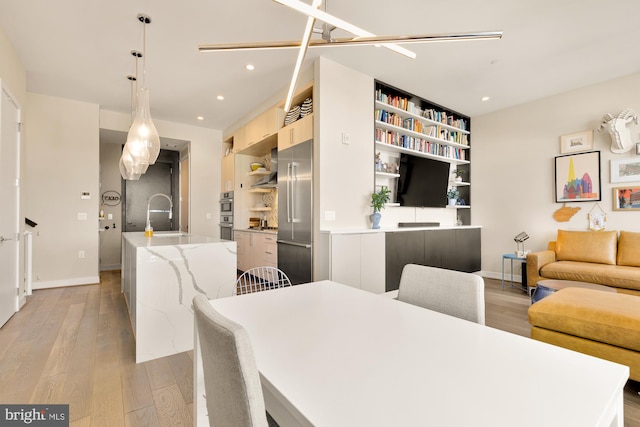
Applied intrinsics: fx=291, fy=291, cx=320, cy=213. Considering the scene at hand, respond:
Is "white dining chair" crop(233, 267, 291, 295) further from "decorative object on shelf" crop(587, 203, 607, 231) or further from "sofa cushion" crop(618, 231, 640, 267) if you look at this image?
"decorative object on shelf" crop(587, 203, 607, 231)

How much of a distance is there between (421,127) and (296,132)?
2044mm

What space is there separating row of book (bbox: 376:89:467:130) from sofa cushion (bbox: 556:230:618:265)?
2.40 metres

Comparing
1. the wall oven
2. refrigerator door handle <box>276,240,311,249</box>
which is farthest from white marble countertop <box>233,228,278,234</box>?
refrigerator door handle <box>276,240,311,249</box>

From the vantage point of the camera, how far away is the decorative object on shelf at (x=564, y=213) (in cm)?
423

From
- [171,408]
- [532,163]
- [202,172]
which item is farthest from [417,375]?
[202,172]

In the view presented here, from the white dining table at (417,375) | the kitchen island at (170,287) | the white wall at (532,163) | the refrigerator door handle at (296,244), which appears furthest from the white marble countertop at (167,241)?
the white wall at (532,163)

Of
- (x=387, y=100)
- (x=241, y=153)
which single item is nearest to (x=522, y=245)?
(x=387, y=100)

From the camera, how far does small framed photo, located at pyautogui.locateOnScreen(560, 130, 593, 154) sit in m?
4.10

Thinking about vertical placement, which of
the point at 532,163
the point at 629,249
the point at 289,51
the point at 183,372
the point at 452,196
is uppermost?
the point at 289,51

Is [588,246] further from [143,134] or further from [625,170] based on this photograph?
[143,134]

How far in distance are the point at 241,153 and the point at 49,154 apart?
113 inches

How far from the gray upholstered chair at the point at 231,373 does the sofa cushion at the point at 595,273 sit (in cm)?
434

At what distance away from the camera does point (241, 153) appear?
559cm

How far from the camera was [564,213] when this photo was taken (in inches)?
169
